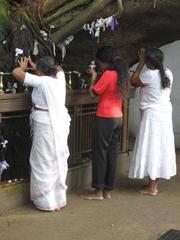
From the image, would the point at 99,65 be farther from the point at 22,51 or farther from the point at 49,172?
the point at 49,172

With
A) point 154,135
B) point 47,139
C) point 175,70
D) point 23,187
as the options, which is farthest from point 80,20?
point 175,70

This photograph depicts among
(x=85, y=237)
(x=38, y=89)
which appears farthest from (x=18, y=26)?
(x=85, y=237)

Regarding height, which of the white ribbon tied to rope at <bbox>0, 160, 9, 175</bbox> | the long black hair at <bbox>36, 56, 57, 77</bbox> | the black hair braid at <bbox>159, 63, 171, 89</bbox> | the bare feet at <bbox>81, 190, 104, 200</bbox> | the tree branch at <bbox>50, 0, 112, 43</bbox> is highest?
the tree branch at <bbox>50, 0, 112, 43</bbox>

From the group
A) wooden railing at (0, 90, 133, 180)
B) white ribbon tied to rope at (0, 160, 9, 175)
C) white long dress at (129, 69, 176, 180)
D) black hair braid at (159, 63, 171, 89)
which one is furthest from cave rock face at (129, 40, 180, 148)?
white ribbon tied to rope at (0, 160, 9, 175)

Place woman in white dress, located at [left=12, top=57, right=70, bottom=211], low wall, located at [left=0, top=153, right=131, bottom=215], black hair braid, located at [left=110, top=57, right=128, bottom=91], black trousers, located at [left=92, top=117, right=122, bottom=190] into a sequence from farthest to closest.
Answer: black trousers, located at [left=92, top=117, right=122, bottom=190], black hair braid, located at [left=110, top=57, right=128, bottom=91], low wall, located at [left=0, top=153, right=131, bottom=215], woman in white dress, located at [left=12, top=57, right=70, bottom=211]

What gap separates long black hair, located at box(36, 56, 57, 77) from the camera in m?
5.40

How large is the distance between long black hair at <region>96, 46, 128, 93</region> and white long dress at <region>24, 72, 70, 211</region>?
25.1 inches

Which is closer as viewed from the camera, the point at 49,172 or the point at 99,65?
the point at 49,172

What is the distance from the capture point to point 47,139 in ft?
17.8

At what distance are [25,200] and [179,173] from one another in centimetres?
279

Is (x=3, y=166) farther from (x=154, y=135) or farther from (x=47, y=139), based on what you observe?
(x=154, y=135)

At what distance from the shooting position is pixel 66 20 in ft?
19.9

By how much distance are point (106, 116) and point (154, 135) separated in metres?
0.77

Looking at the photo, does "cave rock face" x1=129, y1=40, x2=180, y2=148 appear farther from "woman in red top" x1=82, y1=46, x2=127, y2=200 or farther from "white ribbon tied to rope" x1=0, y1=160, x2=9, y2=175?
"white ribbon tied to rope" x1=0, y1=160, x2=9, y2=175
